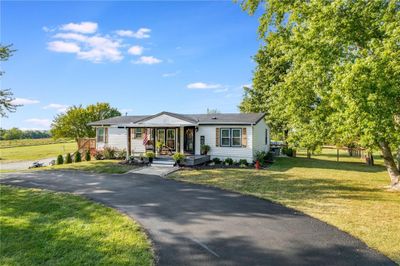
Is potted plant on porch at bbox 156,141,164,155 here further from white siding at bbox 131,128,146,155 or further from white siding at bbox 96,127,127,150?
white siding at bbox 96,127,127,150

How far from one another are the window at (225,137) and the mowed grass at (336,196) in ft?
13.7

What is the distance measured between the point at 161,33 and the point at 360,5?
34.0 ft

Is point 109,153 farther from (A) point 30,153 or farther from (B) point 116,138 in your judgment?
(A) point 30,153

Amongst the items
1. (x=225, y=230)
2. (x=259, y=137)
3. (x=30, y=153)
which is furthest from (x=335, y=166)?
(x=30, y=153)

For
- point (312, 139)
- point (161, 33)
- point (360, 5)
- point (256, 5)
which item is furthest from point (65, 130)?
point (360, 5)

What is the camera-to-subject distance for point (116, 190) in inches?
466

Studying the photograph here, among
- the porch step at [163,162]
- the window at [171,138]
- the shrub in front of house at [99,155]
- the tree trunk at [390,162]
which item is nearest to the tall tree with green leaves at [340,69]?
the tree trunk at [390,162]

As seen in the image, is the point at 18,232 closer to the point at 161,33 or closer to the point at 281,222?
the point at 281,222

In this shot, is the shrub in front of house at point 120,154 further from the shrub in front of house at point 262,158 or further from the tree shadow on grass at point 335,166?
the tree shadow on grass at point 335,166

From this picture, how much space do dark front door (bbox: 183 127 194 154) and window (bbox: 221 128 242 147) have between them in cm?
277

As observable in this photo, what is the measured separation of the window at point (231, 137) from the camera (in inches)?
825

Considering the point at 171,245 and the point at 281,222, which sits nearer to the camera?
the point at 171,245

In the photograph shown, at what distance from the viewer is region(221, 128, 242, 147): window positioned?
21.0 metres

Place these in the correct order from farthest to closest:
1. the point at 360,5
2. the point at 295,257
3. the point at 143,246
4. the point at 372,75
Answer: the point at 360,5 < the point at 372,75 < the point at 143,246 < the point at 295,257
